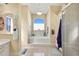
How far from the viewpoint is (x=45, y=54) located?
1.39 metres

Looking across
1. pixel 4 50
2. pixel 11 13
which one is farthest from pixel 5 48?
pixel 11 13

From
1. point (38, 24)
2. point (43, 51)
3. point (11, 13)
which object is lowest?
point (43, 51)

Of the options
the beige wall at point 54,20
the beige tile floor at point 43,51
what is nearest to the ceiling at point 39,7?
the beige wall at point 54,20

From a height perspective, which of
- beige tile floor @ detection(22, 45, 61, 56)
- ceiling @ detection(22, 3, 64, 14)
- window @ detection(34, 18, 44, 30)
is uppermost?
ceiling @ detection(22, 3, 64, 14)

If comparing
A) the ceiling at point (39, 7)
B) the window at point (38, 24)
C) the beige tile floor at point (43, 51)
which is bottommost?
the beige tile floor at point (43, 51)

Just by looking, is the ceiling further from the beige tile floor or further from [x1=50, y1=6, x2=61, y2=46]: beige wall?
the beige tile floor

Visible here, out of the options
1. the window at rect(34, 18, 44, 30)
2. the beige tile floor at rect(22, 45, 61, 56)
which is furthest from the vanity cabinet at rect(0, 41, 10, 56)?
the window at rect(34, 18, 44, 30)

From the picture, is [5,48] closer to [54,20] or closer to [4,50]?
[4,50]

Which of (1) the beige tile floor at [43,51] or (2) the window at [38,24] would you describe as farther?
(2) the window at [38,24]

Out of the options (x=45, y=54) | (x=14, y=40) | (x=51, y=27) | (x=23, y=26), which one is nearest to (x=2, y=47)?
(x=14, y=40)

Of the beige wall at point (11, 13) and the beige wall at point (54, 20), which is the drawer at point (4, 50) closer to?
the beige wall at point (11, 13)

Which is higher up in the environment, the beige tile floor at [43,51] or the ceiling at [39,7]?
the ceiling at [39,7]

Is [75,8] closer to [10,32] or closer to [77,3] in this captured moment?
[77,3]

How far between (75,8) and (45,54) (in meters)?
0.59
